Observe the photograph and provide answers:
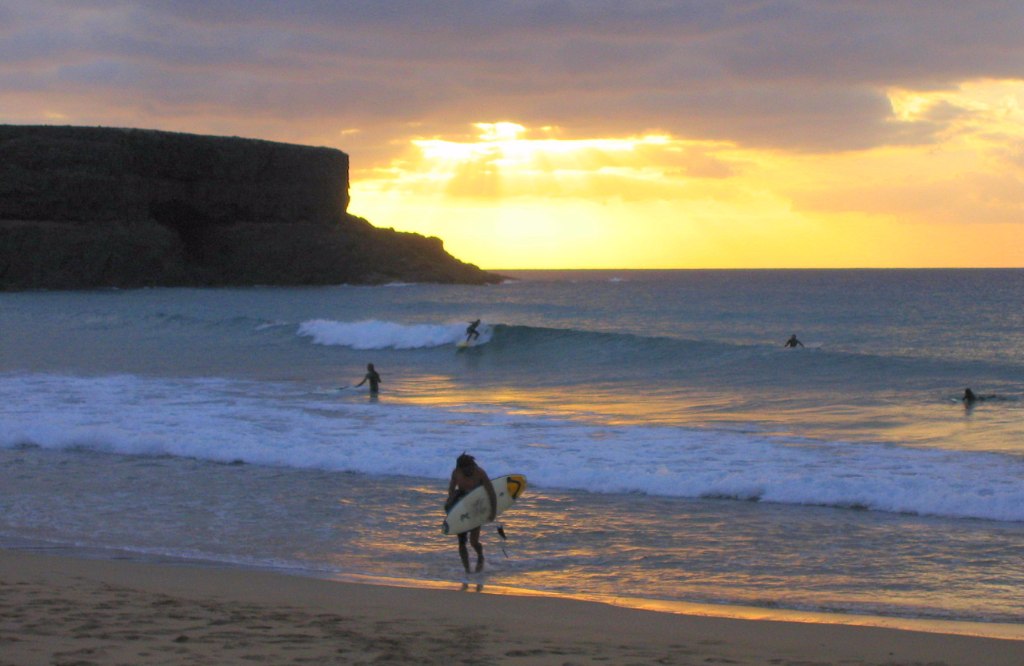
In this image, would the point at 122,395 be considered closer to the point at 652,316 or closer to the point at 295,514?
the point at 295,514

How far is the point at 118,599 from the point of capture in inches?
265

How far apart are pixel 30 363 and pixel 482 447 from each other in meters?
16.1

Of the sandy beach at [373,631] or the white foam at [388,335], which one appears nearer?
the sandy beach at [373,631]

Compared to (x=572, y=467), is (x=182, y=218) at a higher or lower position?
higher

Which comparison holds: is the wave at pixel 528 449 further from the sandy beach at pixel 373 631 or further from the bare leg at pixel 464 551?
the sandy beach at pixel 373 631

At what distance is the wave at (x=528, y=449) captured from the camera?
436 inches

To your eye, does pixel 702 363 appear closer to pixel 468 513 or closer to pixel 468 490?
pixel 468 490

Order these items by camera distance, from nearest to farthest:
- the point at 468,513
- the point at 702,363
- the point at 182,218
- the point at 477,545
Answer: the point at 468,513, the point at 477,545, the point at 702,363, the point at 182,218

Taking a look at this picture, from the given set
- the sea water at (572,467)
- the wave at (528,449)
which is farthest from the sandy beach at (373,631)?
the wave at (528,449)

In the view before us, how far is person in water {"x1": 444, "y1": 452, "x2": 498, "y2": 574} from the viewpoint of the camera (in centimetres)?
840

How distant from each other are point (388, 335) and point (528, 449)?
66.9ft

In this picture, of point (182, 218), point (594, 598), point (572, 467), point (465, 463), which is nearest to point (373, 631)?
point (594, 598)

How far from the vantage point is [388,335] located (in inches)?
1328

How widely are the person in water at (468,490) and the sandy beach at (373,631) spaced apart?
0.80 meters
